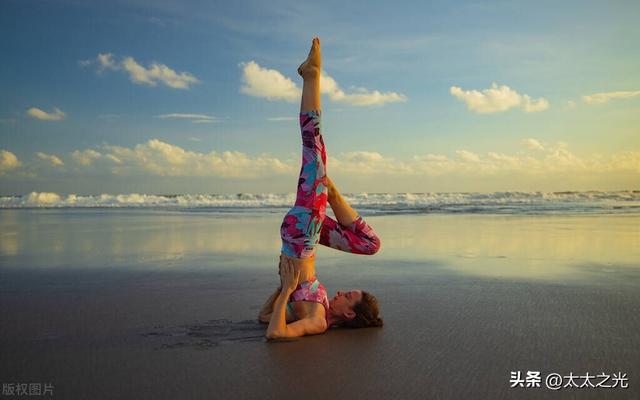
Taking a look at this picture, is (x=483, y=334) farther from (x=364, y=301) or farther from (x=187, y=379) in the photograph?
(x=187, y=379)

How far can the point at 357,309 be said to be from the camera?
4391 millimetres

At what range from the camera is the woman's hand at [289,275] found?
423 cm

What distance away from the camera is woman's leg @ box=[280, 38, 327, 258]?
→ 4.38 metres

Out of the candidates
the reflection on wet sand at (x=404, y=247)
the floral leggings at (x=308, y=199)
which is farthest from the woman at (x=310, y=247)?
the reflection on wet sand at (x=404, y=247)

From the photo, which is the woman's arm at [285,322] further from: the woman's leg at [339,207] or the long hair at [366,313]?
the woman's leg at [339,207]

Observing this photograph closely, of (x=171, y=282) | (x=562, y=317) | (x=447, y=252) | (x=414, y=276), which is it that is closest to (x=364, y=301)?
(x=562, y=317)

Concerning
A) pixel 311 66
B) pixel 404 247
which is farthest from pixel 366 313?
pixel 404 247

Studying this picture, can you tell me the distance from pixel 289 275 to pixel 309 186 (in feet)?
2.46

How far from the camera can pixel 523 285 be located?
5.86m

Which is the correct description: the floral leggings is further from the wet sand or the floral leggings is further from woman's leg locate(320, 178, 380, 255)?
the wet sand

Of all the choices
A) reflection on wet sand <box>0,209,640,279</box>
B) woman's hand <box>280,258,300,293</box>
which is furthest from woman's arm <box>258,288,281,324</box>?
reflection on wet sand <box>0,209,640,279</box>

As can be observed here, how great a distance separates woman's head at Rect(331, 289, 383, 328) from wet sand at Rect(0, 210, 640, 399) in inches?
4.0

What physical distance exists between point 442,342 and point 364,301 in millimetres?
775

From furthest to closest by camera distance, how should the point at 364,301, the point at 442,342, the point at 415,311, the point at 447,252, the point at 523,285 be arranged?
the point at 447,252, the point at 523,285, the point at 415,311, the point at 364,301, the point at 442,342
